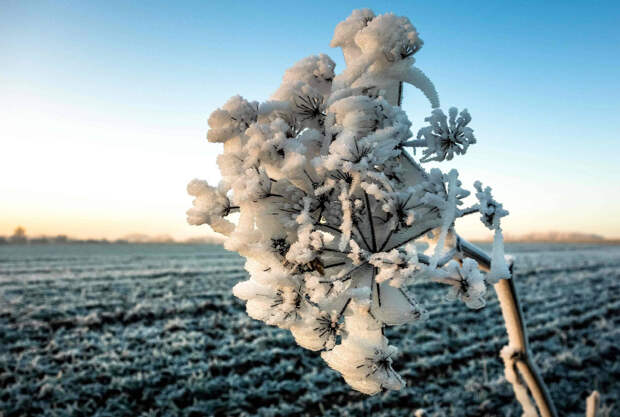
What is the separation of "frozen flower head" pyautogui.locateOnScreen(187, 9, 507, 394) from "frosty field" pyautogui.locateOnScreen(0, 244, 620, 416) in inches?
200

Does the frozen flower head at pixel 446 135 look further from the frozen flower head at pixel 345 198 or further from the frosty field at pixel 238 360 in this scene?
the frosty field at pixel 238 360

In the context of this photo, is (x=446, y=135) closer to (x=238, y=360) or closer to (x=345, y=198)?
(x=345, y=198)

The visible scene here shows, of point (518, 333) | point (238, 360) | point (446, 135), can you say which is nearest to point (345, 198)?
point (446, 135)

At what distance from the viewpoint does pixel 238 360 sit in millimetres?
7227

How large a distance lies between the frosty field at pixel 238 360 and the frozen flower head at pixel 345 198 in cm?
507

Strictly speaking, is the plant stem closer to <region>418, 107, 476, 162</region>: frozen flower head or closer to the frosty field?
<region>418, 107, 476, 162</region>: frozen flower head

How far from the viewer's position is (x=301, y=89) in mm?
939

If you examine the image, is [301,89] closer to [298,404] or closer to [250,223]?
[250,223]

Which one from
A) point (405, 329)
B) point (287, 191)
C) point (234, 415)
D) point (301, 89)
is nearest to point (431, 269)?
point (287, 191)

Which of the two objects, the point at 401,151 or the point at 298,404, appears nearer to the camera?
the point at 401,151

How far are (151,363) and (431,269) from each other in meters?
7.54

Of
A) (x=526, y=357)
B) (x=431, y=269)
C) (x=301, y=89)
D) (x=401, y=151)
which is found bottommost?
(x=526, y=357)

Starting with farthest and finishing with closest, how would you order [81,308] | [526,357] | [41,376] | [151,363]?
[81,308], [151,363], [41,376], [526,357]

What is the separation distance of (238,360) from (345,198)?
7.15 metres
